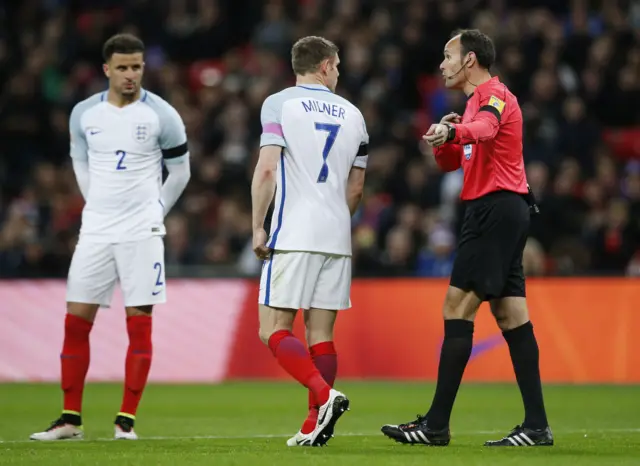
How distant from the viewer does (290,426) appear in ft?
29.6

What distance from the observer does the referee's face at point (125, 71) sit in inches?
332

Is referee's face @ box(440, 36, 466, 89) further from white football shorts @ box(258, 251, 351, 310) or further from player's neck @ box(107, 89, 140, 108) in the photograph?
player's neck @ box(107, 89, 140, 108)

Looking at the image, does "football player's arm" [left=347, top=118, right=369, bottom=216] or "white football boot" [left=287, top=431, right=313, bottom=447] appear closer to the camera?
"white football boot" [left=287, top=431, right=313, bottom=447]

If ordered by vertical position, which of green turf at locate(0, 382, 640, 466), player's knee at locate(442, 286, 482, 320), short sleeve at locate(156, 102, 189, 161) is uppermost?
short sleeve at locate(156, 102, 189, 161)

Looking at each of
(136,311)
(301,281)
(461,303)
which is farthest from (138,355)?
(461,303)

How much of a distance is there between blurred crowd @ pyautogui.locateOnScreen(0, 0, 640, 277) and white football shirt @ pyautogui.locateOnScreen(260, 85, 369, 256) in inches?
286

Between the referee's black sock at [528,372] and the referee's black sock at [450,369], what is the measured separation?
13.6 inches

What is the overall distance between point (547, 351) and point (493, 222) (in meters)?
6.69

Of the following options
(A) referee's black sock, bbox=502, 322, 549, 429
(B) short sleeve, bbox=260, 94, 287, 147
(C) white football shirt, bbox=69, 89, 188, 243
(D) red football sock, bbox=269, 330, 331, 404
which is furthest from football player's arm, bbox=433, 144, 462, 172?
(C) white football shirt, bbox=69, 89, 188, 243

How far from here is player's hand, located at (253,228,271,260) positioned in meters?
7.22

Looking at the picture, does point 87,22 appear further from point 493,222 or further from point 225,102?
point 493,222

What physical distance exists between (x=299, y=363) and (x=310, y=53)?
5.87ft

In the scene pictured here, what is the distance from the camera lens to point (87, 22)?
810 inches

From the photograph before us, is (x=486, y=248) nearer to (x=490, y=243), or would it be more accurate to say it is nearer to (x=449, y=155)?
(x=490, y=243)
